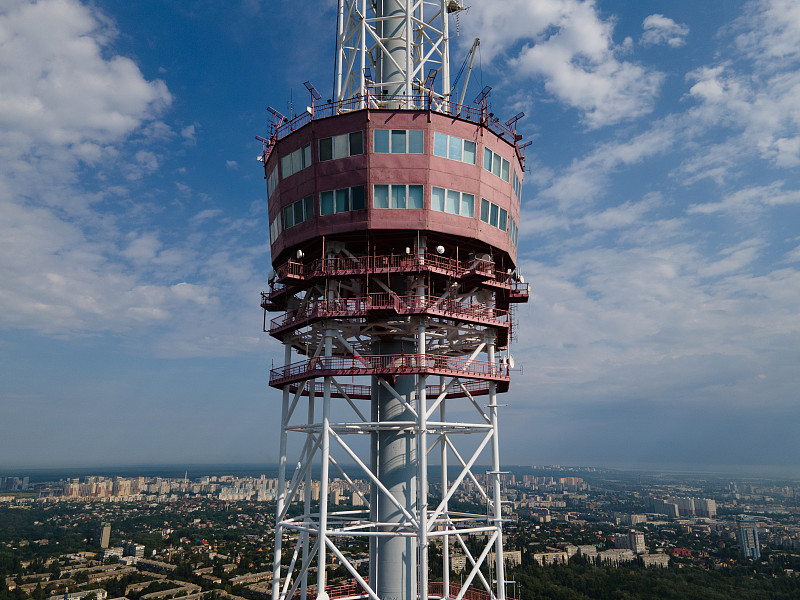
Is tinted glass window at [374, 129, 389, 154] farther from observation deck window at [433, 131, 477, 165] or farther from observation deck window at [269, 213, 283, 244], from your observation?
observation deck window at [269, 213, 283, 244]

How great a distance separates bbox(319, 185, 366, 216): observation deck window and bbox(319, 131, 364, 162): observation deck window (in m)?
1.46

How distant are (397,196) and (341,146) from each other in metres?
3.20

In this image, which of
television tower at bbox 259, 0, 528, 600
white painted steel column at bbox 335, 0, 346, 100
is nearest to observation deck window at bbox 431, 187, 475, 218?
television tower at bbox 259, 0, 528, 600

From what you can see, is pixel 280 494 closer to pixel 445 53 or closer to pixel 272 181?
pixel 272 181

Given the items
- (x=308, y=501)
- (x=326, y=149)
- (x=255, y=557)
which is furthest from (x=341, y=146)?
(x=255, y=557)

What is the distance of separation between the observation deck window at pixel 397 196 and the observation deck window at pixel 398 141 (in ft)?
4.77

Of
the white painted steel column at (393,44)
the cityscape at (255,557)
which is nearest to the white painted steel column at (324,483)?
the white painted steel column at (393,44)

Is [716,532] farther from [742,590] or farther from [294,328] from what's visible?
[294,328]

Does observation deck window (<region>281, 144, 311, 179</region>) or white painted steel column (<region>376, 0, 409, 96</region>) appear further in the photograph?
white painted steel column (<region>376, 0, 409, 96</region>)

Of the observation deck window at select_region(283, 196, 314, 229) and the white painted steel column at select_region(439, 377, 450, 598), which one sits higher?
the observation deck window at select_region(283, 196, 314, 229)

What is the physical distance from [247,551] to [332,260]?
129m

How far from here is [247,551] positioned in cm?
13788

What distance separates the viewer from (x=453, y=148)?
85.2 feet

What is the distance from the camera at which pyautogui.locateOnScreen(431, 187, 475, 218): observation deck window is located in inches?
1004
